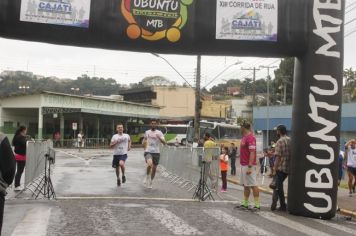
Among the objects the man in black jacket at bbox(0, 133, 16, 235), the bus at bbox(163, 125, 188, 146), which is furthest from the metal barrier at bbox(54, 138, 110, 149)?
the man in black jacket at bbox(0, 133, 16, 235)

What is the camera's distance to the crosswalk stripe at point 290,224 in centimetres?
908

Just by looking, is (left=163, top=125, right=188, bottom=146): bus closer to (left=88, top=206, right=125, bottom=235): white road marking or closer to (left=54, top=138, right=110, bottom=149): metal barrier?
(left=54, top=138, right=110, bottom=149): metal barrier

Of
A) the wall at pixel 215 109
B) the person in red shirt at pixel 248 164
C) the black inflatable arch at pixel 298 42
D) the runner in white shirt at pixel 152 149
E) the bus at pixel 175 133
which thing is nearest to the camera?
the black inflatable arch at pixel 298 42

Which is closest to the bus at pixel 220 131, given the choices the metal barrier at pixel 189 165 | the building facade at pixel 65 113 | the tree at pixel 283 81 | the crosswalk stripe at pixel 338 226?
the building facade at pixel 65 113

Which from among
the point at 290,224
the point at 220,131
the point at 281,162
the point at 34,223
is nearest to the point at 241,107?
the point at 220,131

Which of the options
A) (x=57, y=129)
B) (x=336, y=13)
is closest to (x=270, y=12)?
(x=336, y=13)

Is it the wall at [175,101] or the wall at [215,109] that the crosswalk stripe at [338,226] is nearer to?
the wall at [175,101]

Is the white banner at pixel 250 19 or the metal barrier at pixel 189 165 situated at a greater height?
the white banner at pixel 250 19

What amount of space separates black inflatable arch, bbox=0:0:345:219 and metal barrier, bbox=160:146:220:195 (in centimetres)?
327

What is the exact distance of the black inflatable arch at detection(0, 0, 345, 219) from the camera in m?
10.9

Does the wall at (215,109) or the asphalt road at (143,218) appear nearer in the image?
the asphalt road at (143,218)

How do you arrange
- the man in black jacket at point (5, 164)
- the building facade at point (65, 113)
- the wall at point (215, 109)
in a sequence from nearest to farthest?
1. the man in black jacket at point (5, 164)
2. the building facade at point (65, 113)
3. the wall at point (215, 109)

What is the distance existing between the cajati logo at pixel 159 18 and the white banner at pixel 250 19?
32.3 inches

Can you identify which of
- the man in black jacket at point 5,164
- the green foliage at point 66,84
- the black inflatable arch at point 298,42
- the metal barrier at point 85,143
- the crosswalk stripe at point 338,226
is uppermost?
the green foliage at point 66,84
